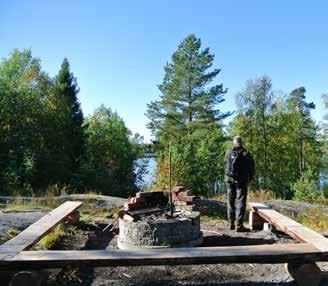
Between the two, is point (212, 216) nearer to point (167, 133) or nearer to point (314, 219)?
point (314, 219)

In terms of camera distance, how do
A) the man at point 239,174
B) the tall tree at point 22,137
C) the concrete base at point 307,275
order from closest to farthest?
1. the concrete base at point 307,275
2. the man at point 239,174
3. the tall tree at point 22,137

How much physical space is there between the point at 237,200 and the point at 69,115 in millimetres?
26055

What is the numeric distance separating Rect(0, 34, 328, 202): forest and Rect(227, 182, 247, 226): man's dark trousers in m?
12.4

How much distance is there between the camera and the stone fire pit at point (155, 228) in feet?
22.3

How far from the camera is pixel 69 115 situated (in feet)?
109

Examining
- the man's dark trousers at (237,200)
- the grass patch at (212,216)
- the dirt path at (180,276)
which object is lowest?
the dirt path at (180,276)

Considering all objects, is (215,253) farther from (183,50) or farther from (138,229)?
(183,50)

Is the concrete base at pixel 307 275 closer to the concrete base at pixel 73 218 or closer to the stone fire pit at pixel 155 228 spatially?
the stone fire pit at pixel 155 228

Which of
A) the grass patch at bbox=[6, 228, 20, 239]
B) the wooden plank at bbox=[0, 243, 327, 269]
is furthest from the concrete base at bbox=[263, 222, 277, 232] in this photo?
the grass patch at bbox=[6, 228, 20, 239]

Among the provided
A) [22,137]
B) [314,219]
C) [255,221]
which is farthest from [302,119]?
[255,221]

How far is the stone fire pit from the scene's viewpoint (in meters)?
6.79

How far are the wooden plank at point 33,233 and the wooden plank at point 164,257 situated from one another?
25 cm

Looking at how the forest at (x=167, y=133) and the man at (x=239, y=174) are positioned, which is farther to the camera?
the forest at (x=167, y=133)

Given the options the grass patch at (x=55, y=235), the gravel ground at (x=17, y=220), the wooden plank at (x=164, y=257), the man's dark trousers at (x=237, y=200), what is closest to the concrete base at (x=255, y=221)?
the man's dark trousers at (x=237, y=200)
